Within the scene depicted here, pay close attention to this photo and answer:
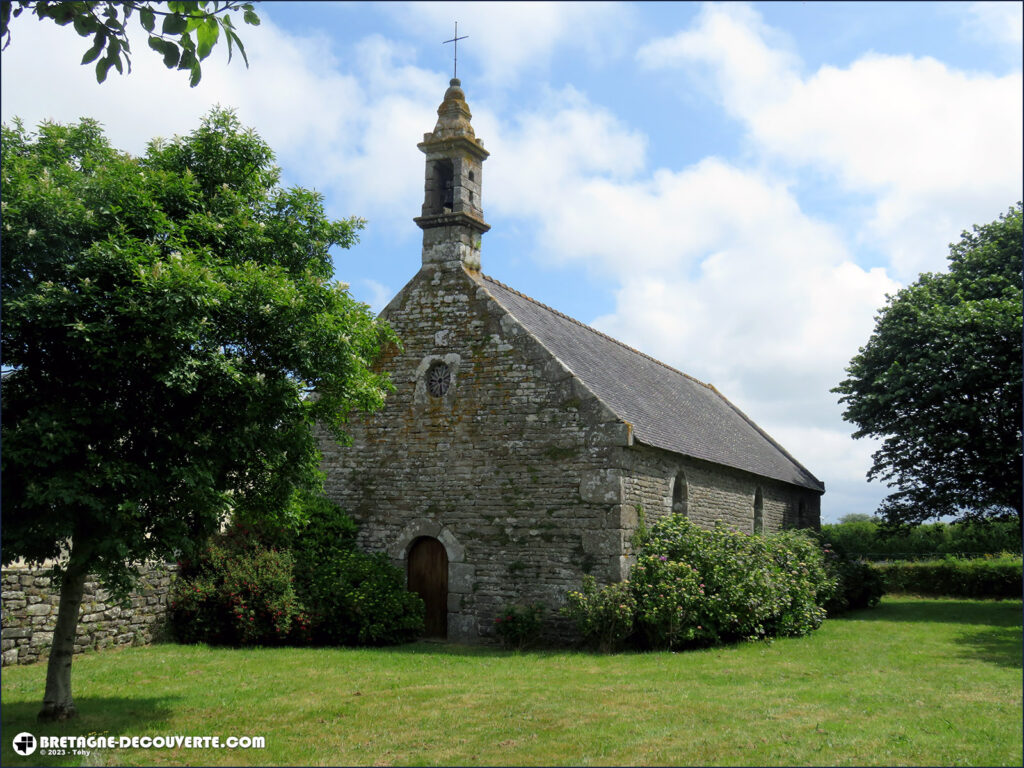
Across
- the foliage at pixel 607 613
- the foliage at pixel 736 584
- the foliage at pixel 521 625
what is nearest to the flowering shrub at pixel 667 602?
the foliage at pixel 736 584

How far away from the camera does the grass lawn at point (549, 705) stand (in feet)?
24.6

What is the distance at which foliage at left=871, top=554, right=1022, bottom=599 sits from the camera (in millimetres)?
25172

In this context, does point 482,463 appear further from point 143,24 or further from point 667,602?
point 143,24

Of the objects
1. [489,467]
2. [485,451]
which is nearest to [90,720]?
[489,467]

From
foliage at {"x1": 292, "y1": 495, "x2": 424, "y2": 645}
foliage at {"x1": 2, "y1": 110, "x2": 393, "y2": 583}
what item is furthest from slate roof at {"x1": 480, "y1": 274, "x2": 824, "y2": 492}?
foliage at {"x1": 2, "y1": 110, "x2": 393, "y2": 583}

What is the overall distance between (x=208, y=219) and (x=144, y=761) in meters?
5.66

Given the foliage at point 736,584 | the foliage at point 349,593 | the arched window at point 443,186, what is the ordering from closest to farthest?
the foliage at point 736,584 → the foliage at point 349,593 → the arched window at point 443,186

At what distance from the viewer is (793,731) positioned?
26.2ft

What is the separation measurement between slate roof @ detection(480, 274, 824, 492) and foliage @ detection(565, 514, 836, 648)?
1952 millimetres

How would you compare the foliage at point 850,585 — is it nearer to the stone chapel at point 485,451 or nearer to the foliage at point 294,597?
the stone chapel at point 485,451

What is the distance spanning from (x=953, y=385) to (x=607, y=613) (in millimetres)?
12427

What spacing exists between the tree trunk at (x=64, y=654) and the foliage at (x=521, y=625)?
7355 mm

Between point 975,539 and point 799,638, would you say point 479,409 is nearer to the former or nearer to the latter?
point 799,638

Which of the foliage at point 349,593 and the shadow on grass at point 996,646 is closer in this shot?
the shadow on grass at point 996,646
